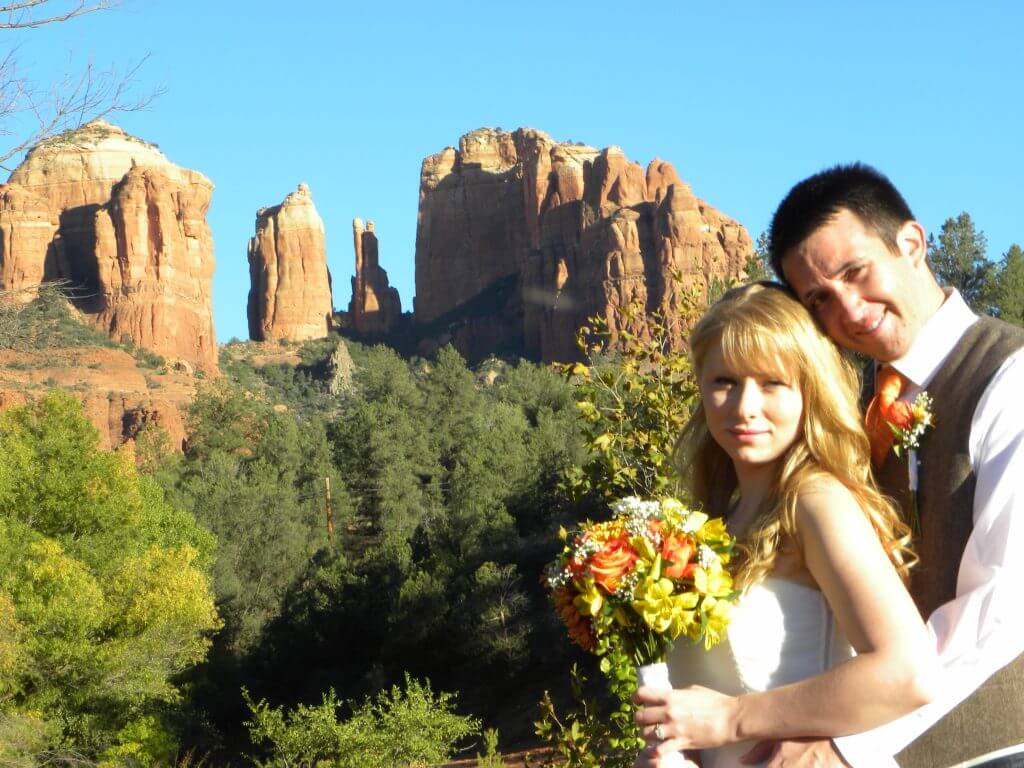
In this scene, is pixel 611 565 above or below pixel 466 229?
below

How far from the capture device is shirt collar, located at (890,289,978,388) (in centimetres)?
235

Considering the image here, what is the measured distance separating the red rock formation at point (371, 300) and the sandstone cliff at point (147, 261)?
72.0 ft

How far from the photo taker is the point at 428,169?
113m

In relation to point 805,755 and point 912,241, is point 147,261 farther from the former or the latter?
point 805,755

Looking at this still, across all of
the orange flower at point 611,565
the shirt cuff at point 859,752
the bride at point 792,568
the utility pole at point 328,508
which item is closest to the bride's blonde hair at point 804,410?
the bride at point 792,568

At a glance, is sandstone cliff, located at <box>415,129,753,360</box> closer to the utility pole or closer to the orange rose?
the utility pole

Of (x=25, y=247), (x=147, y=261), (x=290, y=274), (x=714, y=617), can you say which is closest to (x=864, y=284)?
(x=714, y=617)

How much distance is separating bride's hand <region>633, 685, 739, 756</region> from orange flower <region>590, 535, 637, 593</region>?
0.22 meters

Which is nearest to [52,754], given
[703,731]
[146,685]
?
[146,685]

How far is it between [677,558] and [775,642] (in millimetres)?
242

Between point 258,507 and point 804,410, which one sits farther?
point 258,507

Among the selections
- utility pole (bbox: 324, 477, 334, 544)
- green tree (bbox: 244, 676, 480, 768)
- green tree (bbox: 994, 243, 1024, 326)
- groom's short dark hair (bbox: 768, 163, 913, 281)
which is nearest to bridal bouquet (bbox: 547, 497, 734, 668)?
groom's short dark hair (bbox: 768, 163, 913, 281)

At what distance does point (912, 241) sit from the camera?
7.91 ft

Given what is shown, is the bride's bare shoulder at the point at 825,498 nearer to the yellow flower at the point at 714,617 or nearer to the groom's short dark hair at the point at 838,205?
the yellow flower at the point at 714,617
